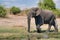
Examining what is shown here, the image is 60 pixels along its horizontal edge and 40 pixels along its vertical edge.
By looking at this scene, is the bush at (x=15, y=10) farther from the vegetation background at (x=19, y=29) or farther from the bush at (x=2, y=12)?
the bush at (x=2, y=12)

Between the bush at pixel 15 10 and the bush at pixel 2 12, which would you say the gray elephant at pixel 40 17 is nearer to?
the bush at pixel 2 12

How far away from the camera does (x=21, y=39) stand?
16.8m

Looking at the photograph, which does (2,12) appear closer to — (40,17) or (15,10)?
(15,10)

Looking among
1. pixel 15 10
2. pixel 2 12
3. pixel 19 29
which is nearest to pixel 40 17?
pixel 19 29

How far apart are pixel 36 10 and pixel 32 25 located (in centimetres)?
307

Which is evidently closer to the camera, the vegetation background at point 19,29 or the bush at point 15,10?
the vegetation background at point 19,29

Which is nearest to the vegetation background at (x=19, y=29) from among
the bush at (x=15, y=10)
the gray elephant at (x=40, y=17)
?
the bush at (x=15, y=10)

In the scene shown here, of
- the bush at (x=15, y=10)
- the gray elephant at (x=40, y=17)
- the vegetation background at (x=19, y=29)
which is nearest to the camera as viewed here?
the vegetation background at (x=19, y=29)

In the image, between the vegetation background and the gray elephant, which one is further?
the gray elephant

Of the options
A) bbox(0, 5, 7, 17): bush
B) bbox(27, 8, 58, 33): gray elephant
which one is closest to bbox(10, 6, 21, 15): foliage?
bbox(0, 5, 7, 17): bush

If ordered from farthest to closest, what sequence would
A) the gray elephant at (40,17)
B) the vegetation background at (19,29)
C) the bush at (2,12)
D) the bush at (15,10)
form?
the bush at (15,10), the bush at (2,12), the gray elephant at (40,17), the vegetation background at (19,29)

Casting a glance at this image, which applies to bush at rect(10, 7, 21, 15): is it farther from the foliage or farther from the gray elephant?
the gray elephant

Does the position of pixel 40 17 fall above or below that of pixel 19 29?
above

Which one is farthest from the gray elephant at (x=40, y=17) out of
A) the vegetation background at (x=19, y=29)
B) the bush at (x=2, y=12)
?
the bush at (x=2, y=12)
